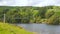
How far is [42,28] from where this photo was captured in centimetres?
190

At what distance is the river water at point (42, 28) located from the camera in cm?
188

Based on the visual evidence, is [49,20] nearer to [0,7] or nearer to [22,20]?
[22,20]

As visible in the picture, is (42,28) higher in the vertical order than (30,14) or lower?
lower

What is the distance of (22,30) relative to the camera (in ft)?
6.24

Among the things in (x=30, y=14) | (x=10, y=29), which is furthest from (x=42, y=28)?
(x=10, y=29)

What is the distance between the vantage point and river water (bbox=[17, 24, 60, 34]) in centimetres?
188

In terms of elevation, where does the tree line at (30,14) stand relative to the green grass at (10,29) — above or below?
above

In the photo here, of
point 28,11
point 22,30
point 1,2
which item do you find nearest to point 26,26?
point 22,30

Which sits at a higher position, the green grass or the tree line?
the tree line

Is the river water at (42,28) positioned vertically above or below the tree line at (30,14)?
below

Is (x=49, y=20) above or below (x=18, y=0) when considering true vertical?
below

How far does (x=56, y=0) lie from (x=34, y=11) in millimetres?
342

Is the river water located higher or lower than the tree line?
lower

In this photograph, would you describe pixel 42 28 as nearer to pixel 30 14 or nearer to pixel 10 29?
pixel 30 14
